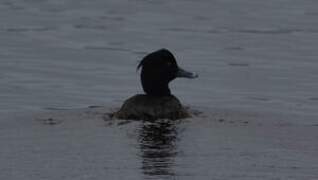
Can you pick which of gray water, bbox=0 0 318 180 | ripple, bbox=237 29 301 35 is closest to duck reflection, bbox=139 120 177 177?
gray water, bbox=0 0 318 180

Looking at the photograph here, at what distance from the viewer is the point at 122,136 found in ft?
53.9

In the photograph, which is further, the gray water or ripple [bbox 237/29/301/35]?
ripple [bbox 237/29/301/35]

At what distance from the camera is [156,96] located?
1795 cm

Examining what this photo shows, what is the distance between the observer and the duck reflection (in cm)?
1431

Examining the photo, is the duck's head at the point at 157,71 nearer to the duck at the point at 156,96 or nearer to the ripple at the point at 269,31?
the duck at the point at 156,96

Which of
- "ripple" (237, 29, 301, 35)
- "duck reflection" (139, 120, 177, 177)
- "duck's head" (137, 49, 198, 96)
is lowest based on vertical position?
"ripple" (237, 29, 301, 35)

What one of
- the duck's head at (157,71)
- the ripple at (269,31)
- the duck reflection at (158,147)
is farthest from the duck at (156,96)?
the ripple at (269,31)

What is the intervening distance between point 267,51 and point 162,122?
9396mm

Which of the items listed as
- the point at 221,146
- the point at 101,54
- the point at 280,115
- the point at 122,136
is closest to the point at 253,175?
the point at 221,146

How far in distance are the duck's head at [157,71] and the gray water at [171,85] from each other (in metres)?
0.76

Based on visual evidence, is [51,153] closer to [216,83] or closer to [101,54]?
[216,83]

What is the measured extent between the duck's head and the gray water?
0.76 meters

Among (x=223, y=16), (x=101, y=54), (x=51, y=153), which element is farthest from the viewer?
(x=223, y=16)

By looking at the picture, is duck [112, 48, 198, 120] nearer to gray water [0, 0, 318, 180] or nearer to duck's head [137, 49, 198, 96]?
duck's head [137, 49, 198, 96]
